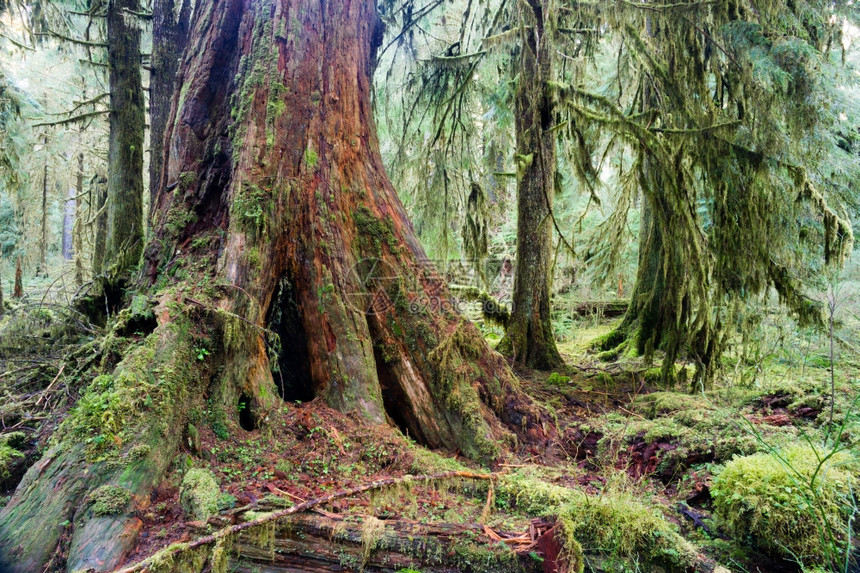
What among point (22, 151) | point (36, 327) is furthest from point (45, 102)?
point (36, 327)

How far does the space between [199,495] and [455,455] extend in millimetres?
1855

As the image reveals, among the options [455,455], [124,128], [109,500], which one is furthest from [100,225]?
[455,455]

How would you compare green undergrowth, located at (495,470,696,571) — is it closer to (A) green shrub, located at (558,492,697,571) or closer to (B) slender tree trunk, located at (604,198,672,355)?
(A) green shrub, located at (558,492,697,571)

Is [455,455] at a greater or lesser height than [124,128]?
lesser

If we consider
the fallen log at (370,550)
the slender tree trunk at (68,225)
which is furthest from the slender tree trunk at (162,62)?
the slender tree trunk at (68,225)

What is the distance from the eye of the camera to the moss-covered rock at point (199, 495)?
90.2 inches

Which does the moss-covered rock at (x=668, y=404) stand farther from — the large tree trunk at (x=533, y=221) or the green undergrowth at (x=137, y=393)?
the green undergrowth at (x=137, y=393)

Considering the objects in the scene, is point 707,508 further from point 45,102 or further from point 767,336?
point 45,102

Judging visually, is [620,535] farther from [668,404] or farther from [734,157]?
[734,157]

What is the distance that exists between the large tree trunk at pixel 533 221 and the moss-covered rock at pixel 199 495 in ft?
14.3

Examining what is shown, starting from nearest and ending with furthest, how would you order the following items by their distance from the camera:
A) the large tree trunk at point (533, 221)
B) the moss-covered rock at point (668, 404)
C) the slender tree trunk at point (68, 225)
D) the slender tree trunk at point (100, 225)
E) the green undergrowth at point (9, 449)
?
the green undergrowth at point (9, 449)
the moss-covered rock at point (668, 404)
the large tree trunk at point (533, 221)
the slender tree trunk at point (100, 225)
the slender tree trunk at point (68, 225)

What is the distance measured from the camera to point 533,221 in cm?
637

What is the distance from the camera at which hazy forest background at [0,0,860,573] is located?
2.26 m

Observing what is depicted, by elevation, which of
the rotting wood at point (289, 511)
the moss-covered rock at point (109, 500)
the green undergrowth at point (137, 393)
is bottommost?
the rotting wood at point (289, 511)
